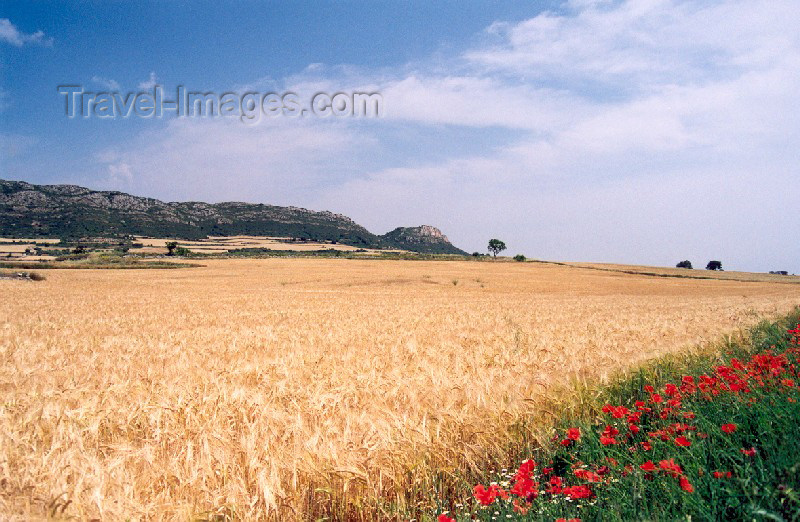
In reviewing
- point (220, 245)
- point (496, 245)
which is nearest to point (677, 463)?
point (220, 245)

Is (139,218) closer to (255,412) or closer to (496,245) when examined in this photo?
(496,245)

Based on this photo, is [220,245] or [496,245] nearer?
[220,245]

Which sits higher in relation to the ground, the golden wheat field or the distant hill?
the distant hill

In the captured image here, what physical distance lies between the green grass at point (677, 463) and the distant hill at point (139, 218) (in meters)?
138

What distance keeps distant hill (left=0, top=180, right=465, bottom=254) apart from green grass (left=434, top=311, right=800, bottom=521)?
138 m

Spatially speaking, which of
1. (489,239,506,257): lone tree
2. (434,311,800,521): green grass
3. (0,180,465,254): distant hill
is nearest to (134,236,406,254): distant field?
(0,180,465,254): distant hill

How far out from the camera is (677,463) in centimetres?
290

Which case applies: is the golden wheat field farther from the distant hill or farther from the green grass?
the distant hill

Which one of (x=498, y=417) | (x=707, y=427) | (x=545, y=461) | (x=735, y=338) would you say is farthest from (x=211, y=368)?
(x=735, y=338)

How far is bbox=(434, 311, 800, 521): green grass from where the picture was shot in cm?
222

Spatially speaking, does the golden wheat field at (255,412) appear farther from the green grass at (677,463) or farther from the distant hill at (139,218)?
the distant hill at (139,218)

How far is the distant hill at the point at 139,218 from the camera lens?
126750mm

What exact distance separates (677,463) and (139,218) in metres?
172

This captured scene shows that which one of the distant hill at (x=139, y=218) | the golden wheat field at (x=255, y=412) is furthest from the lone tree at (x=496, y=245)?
the golden wheat field at (x=255, y=412)
